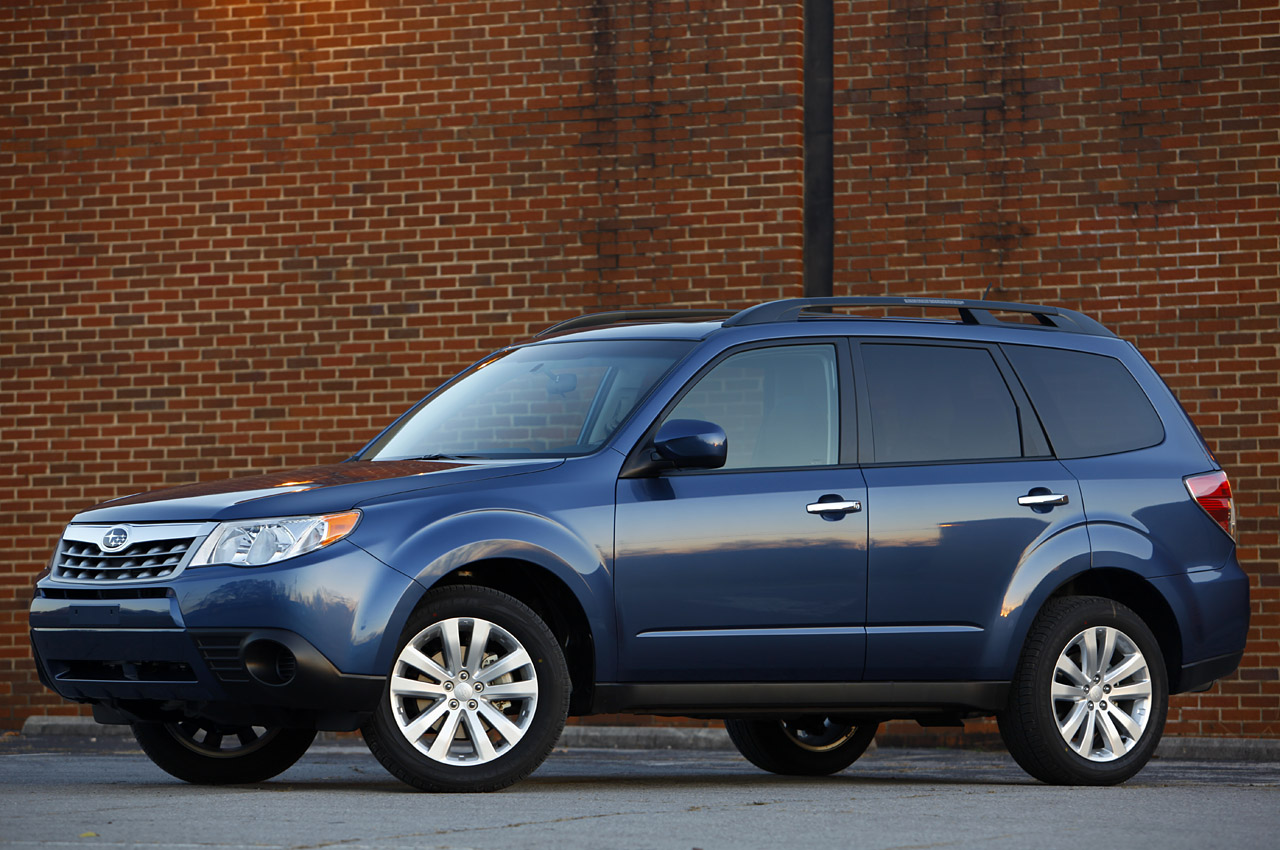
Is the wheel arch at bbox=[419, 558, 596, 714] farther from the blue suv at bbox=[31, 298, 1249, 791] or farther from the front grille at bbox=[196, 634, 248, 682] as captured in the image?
the front grille at bbox=[196, 634, 248, 682]

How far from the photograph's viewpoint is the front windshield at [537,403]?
25.3 ft

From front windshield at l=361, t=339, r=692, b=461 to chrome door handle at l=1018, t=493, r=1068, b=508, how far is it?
5.21 ft

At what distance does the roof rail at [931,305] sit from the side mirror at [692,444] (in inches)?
31.8

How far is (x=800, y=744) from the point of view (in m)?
9.25

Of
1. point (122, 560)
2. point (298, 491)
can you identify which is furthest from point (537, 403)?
point (122, 560)

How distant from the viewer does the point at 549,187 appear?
1327 centimetres

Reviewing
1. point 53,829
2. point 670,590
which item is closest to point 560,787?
point 670,590

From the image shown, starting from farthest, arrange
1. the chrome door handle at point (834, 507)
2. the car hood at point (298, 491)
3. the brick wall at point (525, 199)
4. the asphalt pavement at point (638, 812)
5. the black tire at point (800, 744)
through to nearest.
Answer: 1. the brick wall at point (525, 199)
2. the black tire at point (800, 744)
3. the chrome door handle at point (834, 507)
4. the car hood at point (298, 491)
5. the asphalt pavement at point (638, 812)

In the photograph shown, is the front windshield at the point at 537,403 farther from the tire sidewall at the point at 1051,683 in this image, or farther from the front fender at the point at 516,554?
the tire sidewall at the point at 1051,683

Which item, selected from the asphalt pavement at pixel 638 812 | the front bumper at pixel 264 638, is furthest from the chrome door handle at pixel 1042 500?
the front bumper at pixel 264 638

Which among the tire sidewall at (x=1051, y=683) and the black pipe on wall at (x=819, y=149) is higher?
the black pipe on wall at (x=819, y=149)

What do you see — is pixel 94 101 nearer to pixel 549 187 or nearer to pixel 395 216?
pixel 395 216

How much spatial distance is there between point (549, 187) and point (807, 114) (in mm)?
1868

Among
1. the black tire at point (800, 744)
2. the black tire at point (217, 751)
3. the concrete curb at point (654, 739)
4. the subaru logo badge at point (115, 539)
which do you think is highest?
the subaru logo badge at point (115, 539)
